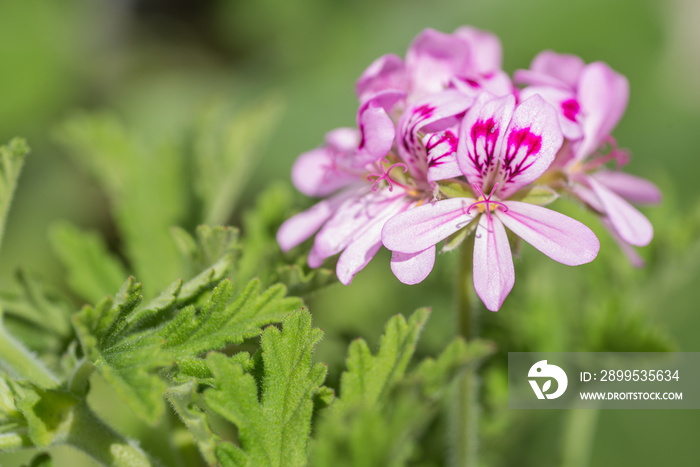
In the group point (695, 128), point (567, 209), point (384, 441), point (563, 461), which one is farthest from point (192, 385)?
point (695, 128)

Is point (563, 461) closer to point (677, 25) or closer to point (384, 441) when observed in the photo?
point (384, 441)

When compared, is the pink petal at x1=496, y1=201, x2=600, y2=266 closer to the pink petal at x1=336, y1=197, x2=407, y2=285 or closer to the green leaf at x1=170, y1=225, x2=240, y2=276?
the pink petal at x1=336, y1=197, x2=407, y2=285

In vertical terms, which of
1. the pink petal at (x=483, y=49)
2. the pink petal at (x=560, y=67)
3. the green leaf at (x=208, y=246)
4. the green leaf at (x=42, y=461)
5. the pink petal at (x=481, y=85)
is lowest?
the green leaf at (x=42, y=461)

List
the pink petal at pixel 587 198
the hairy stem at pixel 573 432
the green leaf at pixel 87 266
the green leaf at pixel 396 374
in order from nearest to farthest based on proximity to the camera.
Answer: the green leaf at pixel 396 374 → the pink petal at pixel 587 198 → the green leaf at pixel 87 266 → the hairy stem at pixel 573 432

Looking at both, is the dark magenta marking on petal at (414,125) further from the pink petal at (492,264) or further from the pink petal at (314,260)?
the pink petal at (314,260)

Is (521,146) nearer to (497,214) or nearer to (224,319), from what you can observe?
(497,214)

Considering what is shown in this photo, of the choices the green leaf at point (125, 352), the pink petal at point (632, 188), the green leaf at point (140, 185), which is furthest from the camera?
the green leaf at point (140, 185)

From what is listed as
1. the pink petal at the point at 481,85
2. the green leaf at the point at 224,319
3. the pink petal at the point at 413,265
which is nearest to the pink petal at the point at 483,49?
the pink petal at the point at 481,85
